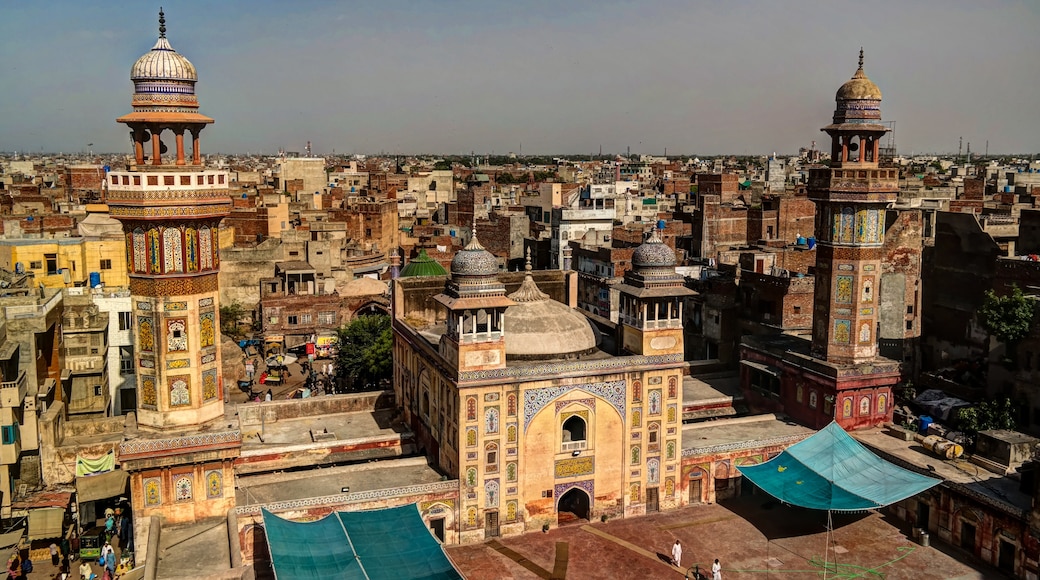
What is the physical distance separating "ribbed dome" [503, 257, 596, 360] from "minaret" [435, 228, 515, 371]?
1581 mm

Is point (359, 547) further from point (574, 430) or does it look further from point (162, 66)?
point (162, 66)

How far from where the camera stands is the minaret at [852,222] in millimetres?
25328

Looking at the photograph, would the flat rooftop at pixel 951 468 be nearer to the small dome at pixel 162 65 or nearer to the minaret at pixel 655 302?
the minaret at pixel 655 302

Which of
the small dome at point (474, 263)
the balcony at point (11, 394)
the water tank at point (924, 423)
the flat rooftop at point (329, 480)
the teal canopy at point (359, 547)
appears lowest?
the teal canopy at point (359, 547)

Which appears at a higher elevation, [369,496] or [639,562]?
[369,496]

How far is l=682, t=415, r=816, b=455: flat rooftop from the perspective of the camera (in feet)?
79.5

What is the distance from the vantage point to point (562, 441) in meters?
22.4

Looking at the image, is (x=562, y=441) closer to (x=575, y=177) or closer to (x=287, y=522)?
(x=287, y=522)

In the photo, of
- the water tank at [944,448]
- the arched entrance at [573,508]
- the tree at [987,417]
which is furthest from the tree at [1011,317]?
the arched entrance at [573,508]

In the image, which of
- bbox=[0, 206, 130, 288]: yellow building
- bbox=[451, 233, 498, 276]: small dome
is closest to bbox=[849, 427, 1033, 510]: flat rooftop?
bbox=[451, 233, 498, 276]: small dome

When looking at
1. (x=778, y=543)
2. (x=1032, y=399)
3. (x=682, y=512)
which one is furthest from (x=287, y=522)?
(x=1032, y=399)

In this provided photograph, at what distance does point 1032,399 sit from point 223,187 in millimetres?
23447

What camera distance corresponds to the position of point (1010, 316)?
26.0 m

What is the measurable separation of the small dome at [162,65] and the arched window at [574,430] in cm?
1242
